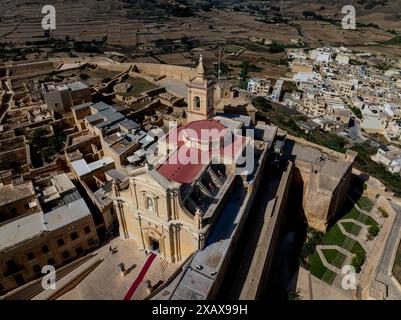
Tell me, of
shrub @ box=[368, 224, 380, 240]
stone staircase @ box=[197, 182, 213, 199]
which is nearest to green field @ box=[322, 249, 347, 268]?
shrub @ box=[368, 224, 380, 240]

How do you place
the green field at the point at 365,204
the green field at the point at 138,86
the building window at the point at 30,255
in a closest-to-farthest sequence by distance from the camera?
the building window at the point at 30,255
the green field at the point at 365,204
the green field at the point at 138,86

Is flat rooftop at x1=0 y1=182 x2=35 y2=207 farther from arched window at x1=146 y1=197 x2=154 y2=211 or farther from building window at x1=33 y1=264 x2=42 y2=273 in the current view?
arched window at x1=146 y1=197 x2=154 y2=211

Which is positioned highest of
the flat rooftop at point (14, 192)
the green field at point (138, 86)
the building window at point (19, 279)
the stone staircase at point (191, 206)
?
the stone staircase at point (191, 206)

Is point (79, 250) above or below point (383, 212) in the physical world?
above

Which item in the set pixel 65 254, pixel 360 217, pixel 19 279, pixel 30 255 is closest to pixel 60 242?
pixel 65 254

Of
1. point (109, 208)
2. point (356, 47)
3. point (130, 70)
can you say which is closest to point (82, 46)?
point (130, 70)

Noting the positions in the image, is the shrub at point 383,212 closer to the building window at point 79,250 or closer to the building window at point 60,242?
the building window at point 79,250

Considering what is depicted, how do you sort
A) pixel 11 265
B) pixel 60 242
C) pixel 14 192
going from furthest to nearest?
pixel 14 192 → pixel 60 242 → pixel 11 265

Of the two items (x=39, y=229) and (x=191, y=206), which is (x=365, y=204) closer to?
(x=191, y=206)

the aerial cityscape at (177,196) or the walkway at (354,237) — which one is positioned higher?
the aerial cityscape at (177,196)

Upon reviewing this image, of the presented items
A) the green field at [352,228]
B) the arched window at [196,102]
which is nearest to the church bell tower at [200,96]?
the arched window at [196,102]
